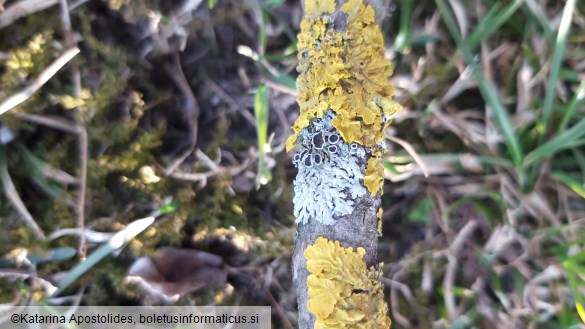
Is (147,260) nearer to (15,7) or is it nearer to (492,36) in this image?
(15,7)

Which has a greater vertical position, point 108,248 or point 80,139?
point 80,139

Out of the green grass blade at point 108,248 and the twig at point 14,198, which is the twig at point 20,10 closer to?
the twig at point 14,198

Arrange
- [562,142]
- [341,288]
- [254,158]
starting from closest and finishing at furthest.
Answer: [341,288]
[562,142]
[254,158]

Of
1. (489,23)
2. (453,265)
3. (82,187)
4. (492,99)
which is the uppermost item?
(489,23)

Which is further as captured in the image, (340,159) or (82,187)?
(82,187)

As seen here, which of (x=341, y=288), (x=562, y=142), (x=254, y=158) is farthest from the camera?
(x=254, y=158)

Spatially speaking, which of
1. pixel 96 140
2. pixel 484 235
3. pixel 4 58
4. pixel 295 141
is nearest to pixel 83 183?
pixel 96 140

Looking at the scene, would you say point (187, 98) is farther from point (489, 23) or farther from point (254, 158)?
point (489, 23)

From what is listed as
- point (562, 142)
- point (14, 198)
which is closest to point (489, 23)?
point (562, 142)
